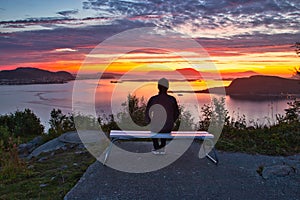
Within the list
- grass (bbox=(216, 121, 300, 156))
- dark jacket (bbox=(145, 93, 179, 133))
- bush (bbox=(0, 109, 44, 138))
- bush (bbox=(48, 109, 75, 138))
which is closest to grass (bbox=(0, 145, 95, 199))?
dark jacket (bbox=(145, 93, 179, 133))

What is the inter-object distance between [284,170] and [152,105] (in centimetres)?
276

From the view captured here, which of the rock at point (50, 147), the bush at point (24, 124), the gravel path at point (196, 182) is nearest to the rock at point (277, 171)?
the gravel path at point (196, 182)

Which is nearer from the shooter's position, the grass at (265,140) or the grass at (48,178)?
the grass at (48,178)

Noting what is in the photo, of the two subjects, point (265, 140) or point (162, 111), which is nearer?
point (162, 111)

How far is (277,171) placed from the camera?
612 centimetres

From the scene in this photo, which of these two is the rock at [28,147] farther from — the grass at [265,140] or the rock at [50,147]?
the grass at [265,140]

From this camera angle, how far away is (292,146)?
8422mm

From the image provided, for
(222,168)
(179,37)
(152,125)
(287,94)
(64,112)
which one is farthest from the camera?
(64,112)

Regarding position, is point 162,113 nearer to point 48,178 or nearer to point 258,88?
point 48,178

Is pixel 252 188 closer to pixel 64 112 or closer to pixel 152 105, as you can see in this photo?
pixel 152 105

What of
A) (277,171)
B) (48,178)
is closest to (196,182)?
(277,171)

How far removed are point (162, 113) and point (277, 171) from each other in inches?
94.5

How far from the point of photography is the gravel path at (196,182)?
17.0 ft

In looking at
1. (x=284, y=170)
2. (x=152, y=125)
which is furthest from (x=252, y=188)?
(x=152, y=125)
